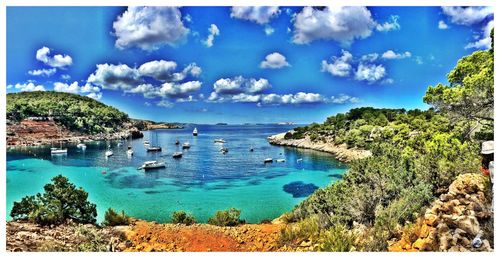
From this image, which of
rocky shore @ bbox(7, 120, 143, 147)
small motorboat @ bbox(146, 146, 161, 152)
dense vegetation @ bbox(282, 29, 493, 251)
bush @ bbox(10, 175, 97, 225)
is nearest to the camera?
dense vegetation @ bbox(282, 29, 493, 251)

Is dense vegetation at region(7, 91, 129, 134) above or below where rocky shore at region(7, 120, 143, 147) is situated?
above

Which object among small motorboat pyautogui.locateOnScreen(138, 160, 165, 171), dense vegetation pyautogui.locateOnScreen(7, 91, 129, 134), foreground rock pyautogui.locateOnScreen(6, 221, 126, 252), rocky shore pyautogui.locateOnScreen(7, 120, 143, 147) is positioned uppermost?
dense vegetation pyautogui.locateOnScreen(7, 91, 129, 134)

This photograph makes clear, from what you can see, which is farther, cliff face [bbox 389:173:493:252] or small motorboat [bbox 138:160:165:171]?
small motorboat [bbox 138:160:165:171]

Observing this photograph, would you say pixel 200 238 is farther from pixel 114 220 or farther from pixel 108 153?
pixel 108 153

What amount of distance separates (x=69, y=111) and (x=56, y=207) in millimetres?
3813

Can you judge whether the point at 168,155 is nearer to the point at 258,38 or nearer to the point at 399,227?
the point at 258,38

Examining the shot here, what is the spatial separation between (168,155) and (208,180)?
2.13 m

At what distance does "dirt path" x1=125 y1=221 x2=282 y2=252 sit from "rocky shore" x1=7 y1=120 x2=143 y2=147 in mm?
4206

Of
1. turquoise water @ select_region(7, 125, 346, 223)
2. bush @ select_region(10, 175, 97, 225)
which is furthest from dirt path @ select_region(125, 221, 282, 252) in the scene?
turquoise water @ select_region(7, 125, 346, 223)

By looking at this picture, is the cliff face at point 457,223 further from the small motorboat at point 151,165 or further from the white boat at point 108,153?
the white boat at point 108,153

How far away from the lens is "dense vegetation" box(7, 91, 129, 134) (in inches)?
326

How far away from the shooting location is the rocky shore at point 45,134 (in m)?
8.68

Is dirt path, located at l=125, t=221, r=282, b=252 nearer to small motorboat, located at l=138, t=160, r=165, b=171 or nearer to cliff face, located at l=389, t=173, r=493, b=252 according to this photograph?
cliff face, located at l=389, t=173, r=493, b=252

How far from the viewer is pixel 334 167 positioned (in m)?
14.4
